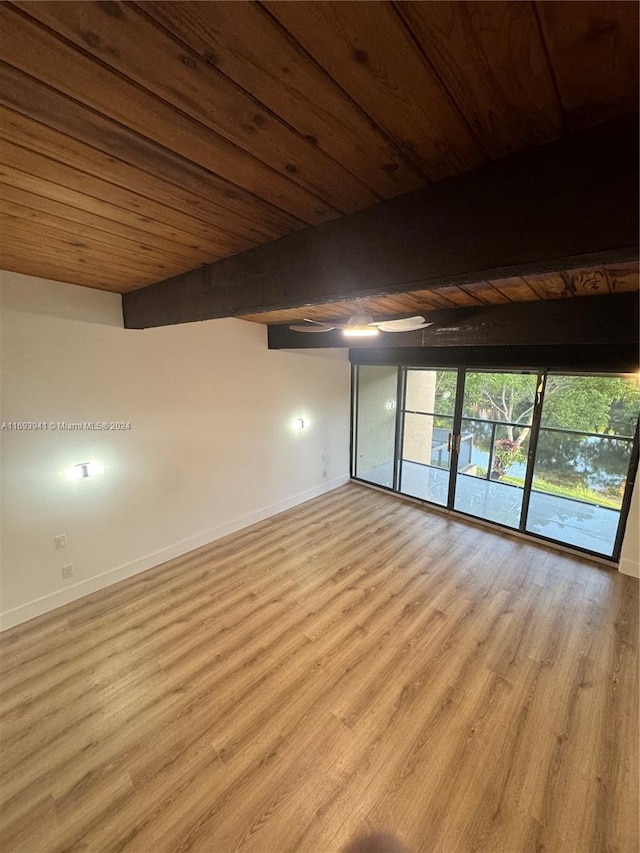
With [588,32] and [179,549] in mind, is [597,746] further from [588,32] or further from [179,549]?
[179,549]

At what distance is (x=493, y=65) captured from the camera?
0.63 meters

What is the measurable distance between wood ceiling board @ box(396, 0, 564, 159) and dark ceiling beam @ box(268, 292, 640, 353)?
193 cm

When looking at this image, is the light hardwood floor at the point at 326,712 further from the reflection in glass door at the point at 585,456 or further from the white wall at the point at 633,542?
the reflection in glass door at the point at 585,456

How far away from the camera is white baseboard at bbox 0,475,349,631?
2904 millimetres

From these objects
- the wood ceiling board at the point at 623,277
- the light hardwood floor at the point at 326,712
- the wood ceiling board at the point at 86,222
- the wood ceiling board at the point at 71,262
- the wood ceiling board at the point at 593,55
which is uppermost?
the wood ceiling board at the point at 71,262

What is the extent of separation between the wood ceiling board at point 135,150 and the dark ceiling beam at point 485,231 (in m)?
0.21

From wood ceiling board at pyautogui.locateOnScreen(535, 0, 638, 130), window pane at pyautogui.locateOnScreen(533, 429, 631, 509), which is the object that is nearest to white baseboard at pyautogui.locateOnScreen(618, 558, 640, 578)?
window pane at pyautogui.locateOnScreen(533, 429, 631, 509)

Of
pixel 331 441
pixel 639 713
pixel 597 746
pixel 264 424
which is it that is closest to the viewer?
pixel 597 746

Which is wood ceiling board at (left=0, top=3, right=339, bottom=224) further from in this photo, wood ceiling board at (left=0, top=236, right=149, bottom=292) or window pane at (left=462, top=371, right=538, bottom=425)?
window pane at (left=462, top=371, right=538, bottom=425)

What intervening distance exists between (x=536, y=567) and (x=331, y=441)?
3.23 meters

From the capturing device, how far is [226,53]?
63cm

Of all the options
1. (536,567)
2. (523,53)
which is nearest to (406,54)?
(523,53)

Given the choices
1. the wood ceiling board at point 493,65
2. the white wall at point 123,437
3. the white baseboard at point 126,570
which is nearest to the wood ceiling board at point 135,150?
the wood ceiling board at point 493,65

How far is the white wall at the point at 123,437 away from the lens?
2740 millimetres
